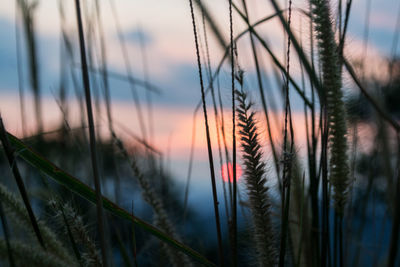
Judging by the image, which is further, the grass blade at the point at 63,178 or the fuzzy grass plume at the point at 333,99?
the fuzzy grass plume at the point at 333,99

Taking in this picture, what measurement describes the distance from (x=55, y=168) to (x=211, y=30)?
0.39 metres

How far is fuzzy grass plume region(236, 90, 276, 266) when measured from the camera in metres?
0.57

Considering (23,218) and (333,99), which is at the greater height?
(333,99)

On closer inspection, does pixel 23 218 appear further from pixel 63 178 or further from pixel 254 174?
pixel 254 174

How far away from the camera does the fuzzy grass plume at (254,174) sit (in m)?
0.57

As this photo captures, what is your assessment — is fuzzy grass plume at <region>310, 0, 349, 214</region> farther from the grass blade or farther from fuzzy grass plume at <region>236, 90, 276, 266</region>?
the grass blade

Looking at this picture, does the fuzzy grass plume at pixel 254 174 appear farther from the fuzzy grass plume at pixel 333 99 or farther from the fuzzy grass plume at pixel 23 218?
the fuzzy grass plume at pixel 23 218

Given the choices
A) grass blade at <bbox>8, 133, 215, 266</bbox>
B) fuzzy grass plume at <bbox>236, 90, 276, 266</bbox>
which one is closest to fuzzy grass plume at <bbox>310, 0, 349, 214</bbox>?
fuzzy grass plume at <bbox>236, 90, 276, 266</bbox>

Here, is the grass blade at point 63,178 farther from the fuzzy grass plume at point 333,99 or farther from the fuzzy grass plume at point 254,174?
the fuzzy grass plume at point 333,99

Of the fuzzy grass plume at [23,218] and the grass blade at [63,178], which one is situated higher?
the grass blade at [63,178]

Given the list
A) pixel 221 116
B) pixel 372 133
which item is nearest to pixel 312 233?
pixel 221 116

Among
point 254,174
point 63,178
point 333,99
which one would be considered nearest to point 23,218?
point 63,178

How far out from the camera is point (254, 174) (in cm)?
57

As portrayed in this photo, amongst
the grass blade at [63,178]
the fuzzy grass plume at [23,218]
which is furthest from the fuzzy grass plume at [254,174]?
the fuzzy grass plume at [23,218]
